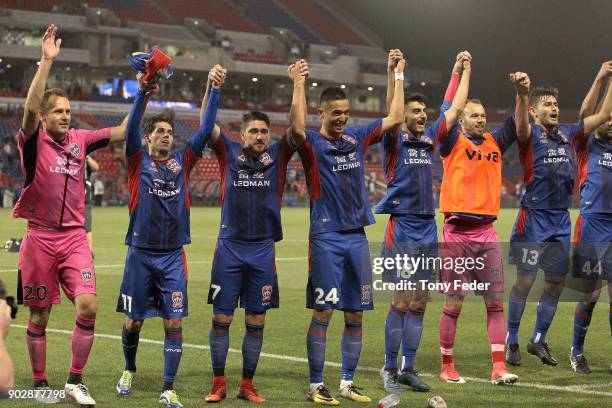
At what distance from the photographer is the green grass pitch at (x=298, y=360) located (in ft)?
25.6

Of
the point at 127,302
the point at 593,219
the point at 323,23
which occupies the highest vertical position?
the point at 323,23

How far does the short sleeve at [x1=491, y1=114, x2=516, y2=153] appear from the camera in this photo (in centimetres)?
911

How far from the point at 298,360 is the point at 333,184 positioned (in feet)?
7.09

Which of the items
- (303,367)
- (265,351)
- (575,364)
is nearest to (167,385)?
(303,367)

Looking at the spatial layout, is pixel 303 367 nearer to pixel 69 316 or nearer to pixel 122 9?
pixel 69 316

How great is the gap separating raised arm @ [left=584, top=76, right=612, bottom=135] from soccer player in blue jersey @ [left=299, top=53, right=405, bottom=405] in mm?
2640

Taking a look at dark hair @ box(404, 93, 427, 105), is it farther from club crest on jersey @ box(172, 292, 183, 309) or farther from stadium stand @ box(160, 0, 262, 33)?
stadium stand @ box(160, 0, 262, 33)

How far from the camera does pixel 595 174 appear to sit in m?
9.70

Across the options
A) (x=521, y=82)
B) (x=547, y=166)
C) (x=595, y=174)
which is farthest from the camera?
(x=595, y=174)

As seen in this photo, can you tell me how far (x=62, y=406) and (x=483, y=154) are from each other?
4.06 m

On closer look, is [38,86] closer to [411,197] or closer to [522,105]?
[411,197]

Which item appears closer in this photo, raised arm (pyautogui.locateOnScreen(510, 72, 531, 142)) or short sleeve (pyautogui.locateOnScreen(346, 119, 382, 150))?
short sleeve (pyautogui.locateOnScreen(346, 119, 382, 150))

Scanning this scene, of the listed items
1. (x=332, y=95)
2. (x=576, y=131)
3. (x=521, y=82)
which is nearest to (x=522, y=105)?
(x=521, y=82)

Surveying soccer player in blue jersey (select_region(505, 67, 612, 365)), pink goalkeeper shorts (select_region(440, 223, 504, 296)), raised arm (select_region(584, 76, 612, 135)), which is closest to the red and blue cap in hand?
pink goalkeeper shorts (select_region(440, 223, 504, 296))
